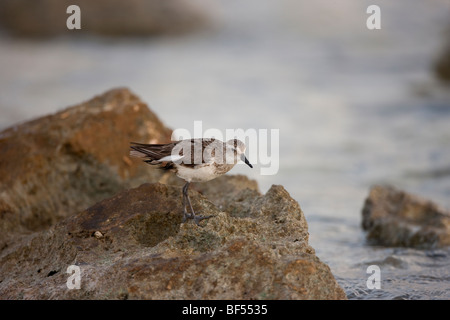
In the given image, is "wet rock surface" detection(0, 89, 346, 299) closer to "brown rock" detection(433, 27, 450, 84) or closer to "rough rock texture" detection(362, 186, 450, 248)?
"rough rock texture" detection(362, 186, 450, 248)

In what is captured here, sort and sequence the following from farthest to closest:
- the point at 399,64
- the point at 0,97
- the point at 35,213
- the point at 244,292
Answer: the point at 399,64 → the point at 0,97 → the point at 35,213 → the point at 244,292

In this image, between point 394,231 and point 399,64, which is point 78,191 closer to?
point 394,231

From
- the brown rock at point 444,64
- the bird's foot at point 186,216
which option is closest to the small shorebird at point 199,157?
the bird's foot at point 186,216

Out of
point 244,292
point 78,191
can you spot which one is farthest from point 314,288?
point 78,191

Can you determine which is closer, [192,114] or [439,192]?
[439,192]

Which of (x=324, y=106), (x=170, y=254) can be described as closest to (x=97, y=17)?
(x=324, y=106)

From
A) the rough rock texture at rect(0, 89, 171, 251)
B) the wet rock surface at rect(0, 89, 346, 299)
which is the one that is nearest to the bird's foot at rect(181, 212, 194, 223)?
the wet rock surface at rect(0, 89, 346, 299)
